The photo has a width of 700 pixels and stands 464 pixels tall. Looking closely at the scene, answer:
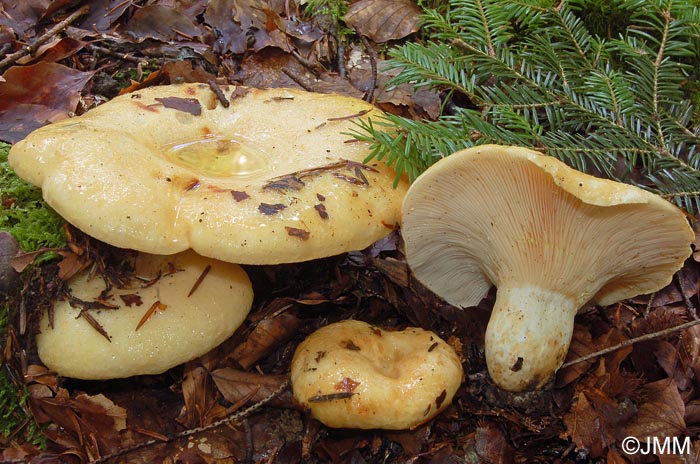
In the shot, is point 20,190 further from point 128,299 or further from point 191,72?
point 191,72

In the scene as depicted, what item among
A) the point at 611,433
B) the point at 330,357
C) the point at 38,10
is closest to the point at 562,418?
the point at 611,433

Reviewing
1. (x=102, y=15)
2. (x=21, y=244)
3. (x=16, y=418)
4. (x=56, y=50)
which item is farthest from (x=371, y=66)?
(x=16, y=418)

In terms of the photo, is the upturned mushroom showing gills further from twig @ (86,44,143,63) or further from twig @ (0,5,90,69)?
twig @ (0,5,90,69)

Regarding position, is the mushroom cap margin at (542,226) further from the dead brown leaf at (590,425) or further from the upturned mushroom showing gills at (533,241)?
the dead brown leaf at (590,425)

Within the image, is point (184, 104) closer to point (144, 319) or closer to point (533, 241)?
point (144, 319)

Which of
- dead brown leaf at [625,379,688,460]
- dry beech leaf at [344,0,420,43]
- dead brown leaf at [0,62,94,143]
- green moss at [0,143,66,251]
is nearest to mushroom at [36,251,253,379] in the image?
green moss at [0,143,66,251]
